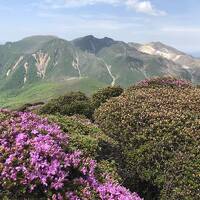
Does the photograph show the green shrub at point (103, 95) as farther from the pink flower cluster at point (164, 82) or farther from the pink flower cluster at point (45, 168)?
the pink flower cluster at point (45, 168)

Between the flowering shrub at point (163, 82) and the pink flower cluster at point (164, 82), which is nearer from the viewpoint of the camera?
the flowering shrub at point (163, 82)

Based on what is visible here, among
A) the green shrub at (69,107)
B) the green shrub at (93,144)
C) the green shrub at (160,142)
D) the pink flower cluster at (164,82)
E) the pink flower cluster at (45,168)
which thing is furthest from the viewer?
the pink flower cluster at (164,82)

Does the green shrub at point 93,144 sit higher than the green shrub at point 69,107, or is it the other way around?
the green shrub at point 93,144

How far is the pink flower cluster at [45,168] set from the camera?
367 inches

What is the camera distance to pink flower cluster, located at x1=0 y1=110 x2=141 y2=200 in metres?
9.32

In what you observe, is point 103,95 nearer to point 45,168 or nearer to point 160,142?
Answer: point 160,142

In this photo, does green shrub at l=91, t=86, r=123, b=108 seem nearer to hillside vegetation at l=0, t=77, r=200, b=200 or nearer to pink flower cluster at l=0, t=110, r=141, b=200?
hillside vegetation at l=0, t=77, r=200, b=200

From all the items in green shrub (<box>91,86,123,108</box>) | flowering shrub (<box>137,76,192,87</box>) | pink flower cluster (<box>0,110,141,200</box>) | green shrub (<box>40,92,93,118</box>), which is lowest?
green shrub (<box>40,92,93,118</box>)

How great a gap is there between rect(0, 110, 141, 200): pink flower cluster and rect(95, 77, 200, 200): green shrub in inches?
215

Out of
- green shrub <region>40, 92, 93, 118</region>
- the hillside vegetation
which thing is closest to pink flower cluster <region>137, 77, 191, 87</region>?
the hillside vegetation

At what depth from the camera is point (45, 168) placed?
955 centimetres

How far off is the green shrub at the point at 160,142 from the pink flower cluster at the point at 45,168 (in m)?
5.47

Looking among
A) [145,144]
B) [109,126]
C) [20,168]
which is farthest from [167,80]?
[20,168]

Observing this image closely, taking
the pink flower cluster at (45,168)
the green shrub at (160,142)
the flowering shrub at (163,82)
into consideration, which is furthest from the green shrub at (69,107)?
the pink flower cluster at (45,168)
